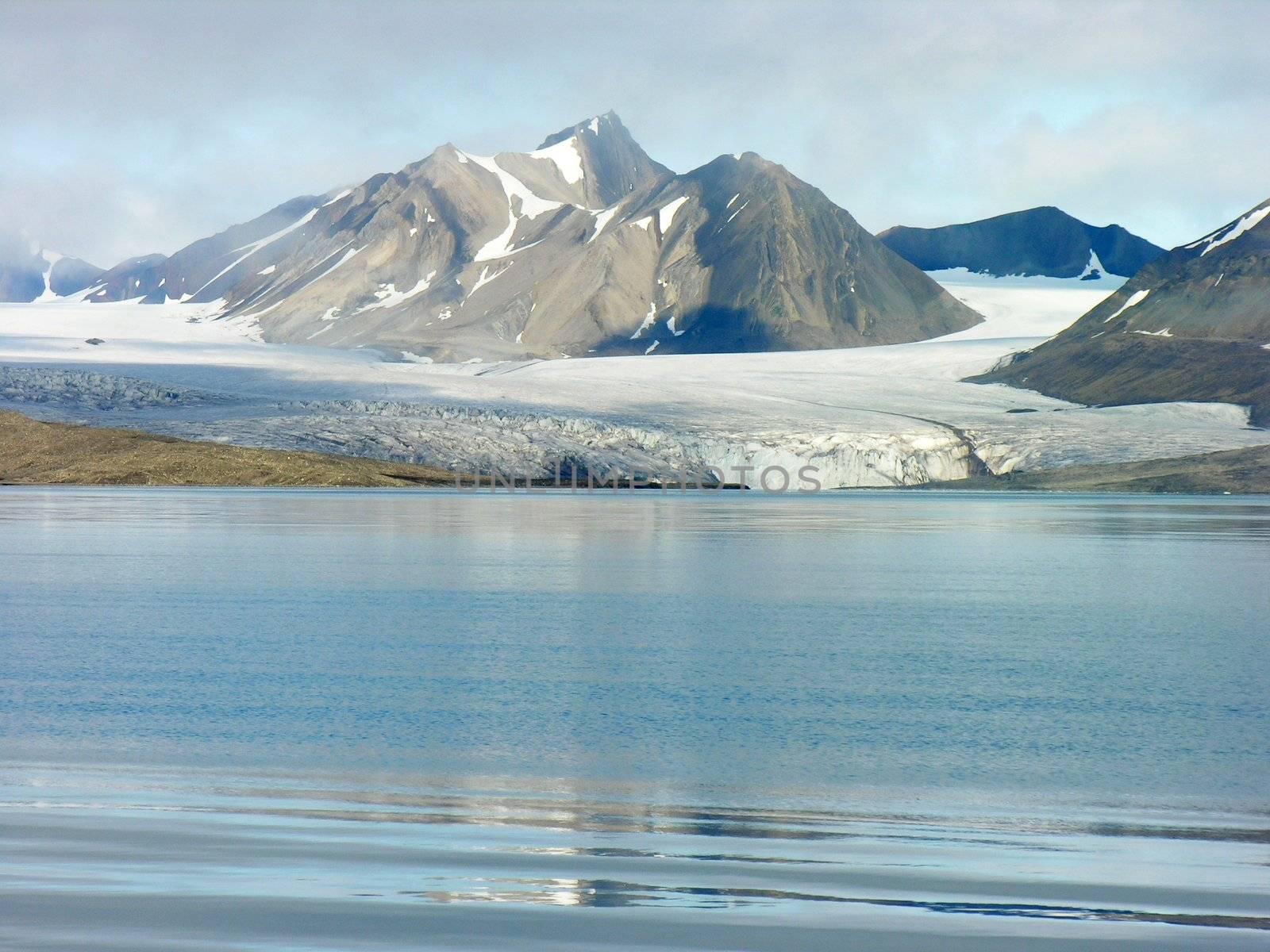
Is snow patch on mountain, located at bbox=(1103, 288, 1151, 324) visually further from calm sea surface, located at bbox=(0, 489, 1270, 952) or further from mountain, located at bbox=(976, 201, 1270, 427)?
calm sea surface, located at bbox=(0, 489, 1270, 952)

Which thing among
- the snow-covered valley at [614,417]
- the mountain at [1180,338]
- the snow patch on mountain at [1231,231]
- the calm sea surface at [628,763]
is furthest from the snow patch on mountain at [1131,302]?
the calm sea surface at [628,763]

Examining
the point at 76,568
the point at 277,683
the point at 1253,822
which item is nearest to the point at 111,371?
the point at 76,568

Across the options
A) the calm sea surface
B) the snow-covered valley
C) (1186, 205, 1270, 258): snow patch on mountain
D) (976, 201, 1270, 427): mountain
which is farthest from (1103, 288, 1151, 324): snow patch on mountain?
the calm sea surface

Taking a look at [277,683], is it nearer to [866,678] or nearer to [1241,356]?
[866,678]

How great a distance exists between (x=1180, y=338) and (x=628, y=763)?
10670cm

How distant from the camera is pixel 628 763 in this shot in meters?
6.66

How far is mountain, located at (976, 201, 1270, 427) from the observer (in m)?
94.3

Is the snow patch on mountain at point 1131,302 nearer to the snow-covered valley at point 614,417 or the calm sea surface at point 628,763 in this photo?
the snow-covered valley at point 614,417

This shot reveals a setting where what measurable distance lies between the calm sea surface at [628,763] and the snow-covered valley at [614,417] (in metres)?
45.4

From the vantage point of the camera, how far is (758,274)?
190000 millimetres

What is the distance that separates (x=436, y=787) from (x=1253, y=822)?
330 centimetres

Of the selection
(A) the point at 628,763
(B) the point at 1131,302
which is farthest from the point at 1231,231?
(A) the point at 628,763

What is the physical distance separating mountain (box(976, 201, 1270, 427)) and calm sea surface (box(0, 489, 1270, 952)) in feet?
231

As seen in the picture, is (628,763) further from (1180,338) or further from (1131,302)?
(1131,302)
